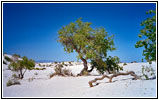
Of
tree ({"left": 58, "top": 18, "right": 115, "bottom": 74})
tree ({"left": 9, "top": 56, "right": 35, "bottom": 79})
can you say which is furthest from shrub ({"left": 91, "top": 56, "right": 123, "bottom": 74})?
tree ({"left": 9, "top": 56, "right": 35, "bottom": 79})

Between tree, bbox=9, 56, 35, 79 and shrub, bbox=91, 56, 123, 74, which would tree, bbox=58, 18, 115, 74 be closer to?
shrub, bbox=91, 56, 123, 74

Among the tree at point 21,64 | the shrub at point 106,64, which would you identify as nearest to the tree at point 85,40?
the shrub at point 106,64

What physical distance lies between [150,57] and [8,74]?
11070 millimetres

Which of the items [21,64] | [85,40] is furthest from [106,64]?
[21,64]

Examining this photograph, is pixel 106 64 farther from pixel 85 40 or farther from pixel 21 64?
pixel 21 64

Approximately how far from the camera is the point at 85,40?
12336 mm

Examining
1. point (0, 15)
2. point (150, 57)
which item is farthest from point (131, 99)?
point (0, 15)

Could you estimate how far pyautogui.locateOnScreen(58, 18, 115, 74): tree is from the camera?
12.2 meters

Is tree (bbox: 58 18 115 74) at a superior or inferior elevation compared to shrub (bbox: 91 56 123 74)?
superior

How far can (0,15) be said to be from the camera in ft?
23.5

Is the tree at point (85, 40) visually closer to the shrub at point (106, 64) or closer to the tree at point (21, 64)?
the shrub at point (106, 64)

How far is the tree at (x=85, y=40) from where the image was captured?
12219mm

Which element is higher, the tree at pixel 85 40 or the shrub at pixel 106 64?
the tree at pixel 85 40

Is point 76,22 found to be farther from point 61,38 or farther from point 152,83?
point 152,83
